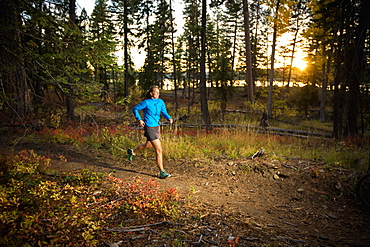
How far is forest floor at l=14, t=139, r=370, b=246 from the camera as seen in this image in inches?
119

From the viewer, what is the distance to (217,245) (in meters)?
2.77

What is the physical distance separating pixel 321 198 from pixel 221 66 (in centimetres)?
1519

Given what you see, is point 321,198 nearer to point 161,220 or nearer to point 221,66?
point 161,220

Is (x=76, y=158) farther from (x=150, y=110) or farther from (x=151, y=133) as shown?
(x=150, y=110)

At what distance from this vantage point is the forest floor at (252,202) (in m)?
3.02

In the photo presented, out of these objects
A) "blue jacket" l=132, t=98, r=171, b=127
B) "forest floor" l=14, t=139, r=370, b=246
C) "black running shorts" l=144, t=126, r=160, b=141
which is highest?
"blue jacket" l=132, t=98, r=171, b=127

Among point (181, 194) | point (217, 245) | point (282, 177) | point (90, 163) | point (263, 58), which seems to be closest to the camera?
point (217, 245)

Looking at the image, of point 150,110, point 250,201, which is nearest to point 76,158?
point 150,110

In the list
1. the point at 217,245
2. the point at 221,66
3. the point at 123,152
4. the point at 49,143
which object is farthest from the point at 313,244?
the point at 221,66

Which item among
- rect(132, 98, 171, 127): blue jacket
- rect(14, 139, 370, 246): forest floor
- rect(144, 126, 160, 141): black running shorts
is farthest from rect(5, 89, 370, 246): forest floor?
rect(132, 98, 171, 127): blue jacket

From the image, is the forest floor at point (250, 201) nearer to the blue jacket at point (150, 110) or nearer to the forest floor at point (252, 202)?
the forest floor at point (252, 202)

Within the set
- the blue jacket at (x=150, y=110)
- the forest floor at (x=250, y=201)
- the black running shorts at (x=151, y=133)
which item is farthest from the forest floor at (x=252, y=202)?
the blue jacket at (x=150, y=110)

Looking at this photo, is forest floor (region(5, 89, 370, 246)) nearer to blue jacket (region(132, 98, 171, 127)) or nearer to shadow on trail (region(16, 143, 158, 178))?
shadow on trail (region(16, 143, 158, 178))

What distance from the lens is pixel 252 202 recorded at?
4.48 metres
